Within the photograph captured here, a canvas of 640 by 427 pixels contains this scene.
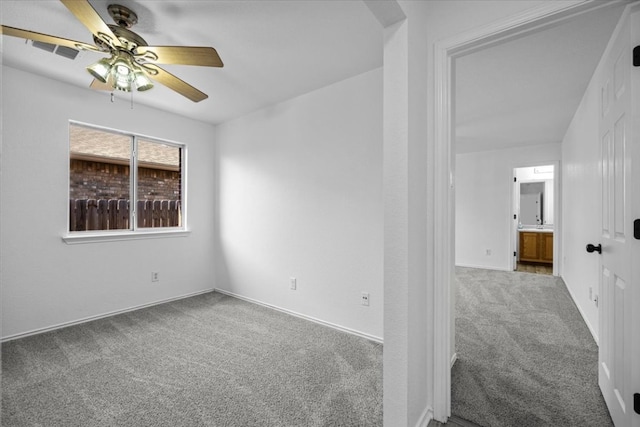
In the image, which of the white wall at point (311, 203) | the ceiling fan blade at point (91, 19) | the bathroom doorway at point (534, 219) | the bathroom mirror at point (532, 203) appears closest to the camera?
the ceiling fan blade at point (91, 19)

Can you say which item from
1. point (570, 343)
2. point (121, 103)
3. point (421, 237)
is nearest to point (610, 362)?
point (570, 343)

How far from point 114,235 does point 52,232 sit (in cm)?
51

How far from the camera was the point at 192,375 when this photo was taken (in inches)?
79.4

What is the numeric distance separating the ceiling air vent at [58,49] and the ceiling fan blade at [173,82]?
27.4 inches

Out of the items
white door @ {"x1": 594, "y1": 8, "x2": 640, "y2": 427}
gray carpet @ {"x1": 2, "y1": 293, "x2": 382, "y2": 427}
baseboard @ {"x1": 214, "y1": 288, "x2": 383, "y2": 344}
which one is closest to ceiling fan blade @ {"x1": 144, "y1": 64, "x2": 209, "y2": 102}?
gray carpet @ {"x1": 2, "y1": 293, "x2": 382, "y2": 427}

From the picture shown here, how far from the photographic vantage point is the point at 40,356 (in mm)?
2277

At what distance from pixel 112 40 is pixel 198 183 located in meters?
2.41

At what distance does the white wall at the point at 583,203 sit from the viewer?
2.50 m

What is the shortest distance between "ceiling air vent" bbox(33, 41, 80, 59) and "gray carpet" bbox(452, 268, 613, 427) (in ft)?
12.0

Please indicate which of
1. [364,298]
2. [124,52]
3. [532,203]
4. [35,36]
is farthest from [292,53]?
[532,203]

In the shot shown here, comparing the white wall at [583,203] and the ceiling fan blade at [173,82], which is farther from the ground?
the ceiling fan blade at [173,82]

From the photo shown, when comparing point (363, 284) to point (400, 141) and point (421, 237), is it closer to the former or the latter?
point (421, 237)

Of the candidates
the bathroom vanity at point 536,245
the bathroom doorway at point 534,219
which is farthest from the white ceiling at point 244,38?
the bathroom vanity at point 536,245

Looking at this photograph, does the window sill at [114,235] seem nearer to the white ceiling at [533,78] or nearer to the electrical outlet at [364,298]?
the electrical outlet at [364,298]
